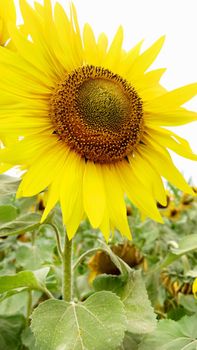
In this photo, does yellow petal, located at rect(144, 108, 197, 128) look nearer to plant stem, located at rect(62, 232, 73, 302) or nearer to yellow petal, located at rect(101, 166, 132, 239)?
yellow petal, located at rect(101, 166, 132, 239)

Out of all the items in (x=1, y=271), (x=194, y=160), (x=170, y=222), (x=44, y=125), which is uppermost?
(x=194, y=160)

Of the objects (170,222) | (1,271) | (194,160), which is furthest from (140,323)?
(170,222)

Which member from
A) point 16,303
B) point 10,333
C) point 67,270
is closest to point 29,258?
point 16,303

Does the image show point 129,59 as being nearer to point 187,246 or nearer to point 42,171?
point 42,171

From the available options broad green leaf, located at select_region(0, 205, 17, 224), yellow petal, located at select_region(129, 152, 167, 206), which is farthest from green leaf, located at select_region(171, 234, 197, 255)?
broad green leaf, located at select_region(0, 205, 17, 224)

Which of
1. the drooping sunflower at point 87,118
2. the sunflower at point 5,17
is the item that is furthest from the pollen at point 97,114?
the sunflower at point 5,17

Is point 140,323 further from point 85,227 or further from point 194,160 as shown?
point 85,227

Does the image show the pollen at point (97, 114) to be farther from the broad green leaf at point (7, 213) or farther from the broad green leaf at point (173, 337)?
the broad green leaf at point (173, 337)
